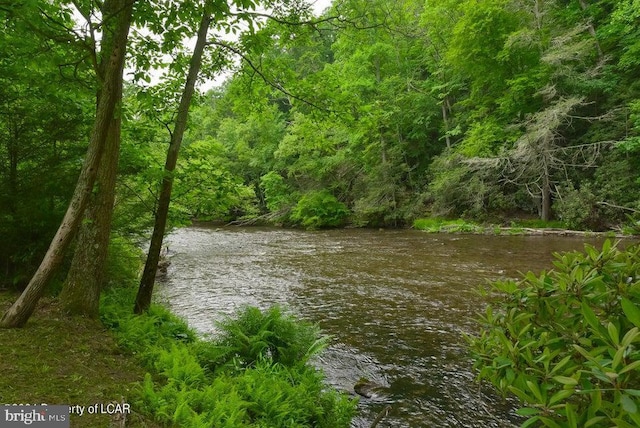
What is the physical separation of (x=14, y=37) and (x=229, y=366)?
478 cm

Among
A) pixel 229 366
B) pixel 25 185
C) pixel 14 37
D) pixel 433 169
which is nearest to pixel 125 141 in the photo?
pixel 25 185

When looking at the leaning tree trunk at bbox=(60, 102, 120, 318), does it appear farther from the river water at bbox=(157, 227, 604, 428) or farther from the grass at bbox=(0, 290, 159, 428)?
the river water at bbox=(157, 227, 604, 428)

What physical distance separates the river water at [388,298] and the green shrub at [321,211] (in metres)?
9.99

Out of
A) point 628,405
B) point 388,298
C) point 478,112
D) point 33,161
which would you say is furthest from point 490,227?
point 33,161

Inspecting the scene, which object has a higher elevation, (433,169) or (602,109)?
(602,109)

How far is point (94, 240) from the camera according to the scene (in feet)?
15.5

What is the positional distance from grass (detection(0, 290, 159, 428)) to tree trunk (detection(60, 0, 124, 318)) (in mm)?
219

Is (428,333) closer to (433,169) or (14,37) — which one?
(14,37)

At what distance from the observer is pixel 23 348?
3521 millimetres

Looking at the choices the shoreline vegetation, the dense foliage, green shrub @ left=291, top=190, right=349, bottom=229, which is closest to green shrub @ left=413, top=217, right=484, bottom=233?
the dense foliage

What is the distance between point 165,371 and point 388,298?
590 centimetres

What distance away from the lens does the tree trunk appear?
15.2ft

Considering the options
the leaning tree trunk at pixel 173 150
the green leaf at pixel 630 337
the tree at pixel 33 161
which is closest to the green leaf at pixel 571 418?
the green leaf at pixel 630 337

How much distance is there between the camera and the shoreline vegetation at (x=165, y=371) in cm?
294
